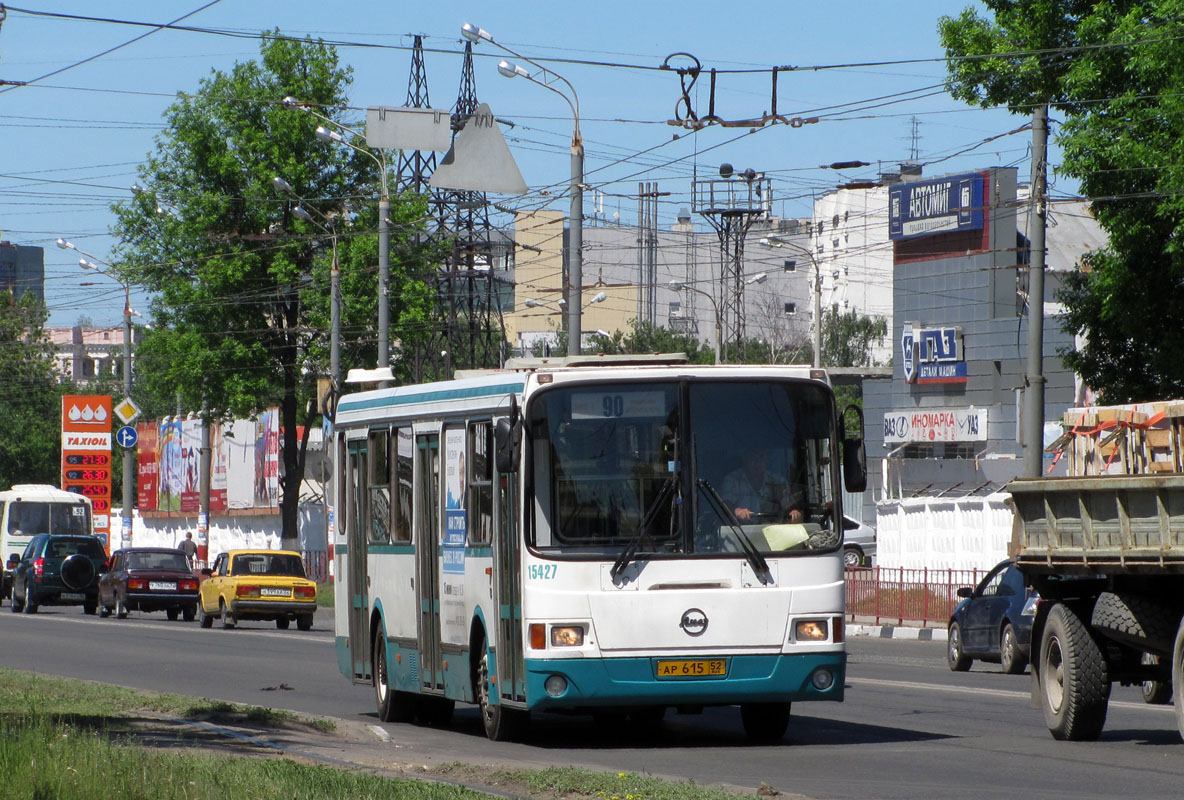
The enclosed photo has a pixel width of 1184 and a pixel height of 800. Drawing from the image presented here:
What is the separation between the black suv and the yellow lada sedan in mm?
8177

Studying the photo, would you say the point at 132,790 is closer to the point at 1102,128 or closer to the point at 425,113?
the point at 1102,128

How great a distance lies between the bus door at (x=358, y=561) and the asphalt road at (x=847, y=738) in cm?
56

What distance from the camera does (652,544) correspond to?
1317 cm

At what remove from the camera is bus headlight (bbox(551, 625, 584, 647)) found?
42.7 feet

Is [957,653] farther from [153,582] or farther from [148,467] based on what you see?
[148,467]

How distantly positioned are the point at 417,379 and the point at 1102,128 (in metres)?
29.3

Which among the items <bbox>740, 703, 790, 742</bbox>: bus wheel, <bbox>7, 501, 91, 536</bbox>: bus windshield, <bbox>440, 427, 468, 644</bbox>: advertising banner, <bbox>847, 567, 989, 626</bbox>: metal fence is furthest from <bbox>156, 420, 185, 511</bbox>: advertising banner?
<bbox>740, 703, 790, 742</bbox>: bus wheel

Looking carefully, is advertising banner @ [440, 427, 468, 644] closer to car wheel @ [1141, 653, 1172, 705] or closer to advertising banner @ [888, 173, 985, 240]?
car wheel @ [1141, 653, 1172, 705]

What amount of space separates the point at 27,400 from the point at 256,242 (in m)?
52.6

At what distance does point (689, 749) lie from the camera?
538 inches

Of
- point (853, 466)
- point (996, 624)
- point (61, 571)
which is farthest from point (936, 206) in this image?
point (853, 466)

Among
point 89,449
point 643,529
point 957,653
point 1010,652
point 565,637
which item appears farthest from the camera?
point 89,449

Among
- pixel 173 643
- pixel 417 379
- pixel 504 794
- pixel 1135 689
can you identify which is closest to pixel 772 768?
pixel 504 794

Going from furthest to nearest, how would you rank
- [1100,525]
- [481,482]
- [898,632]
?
[898,632] → [481,482] → [1100,525]
